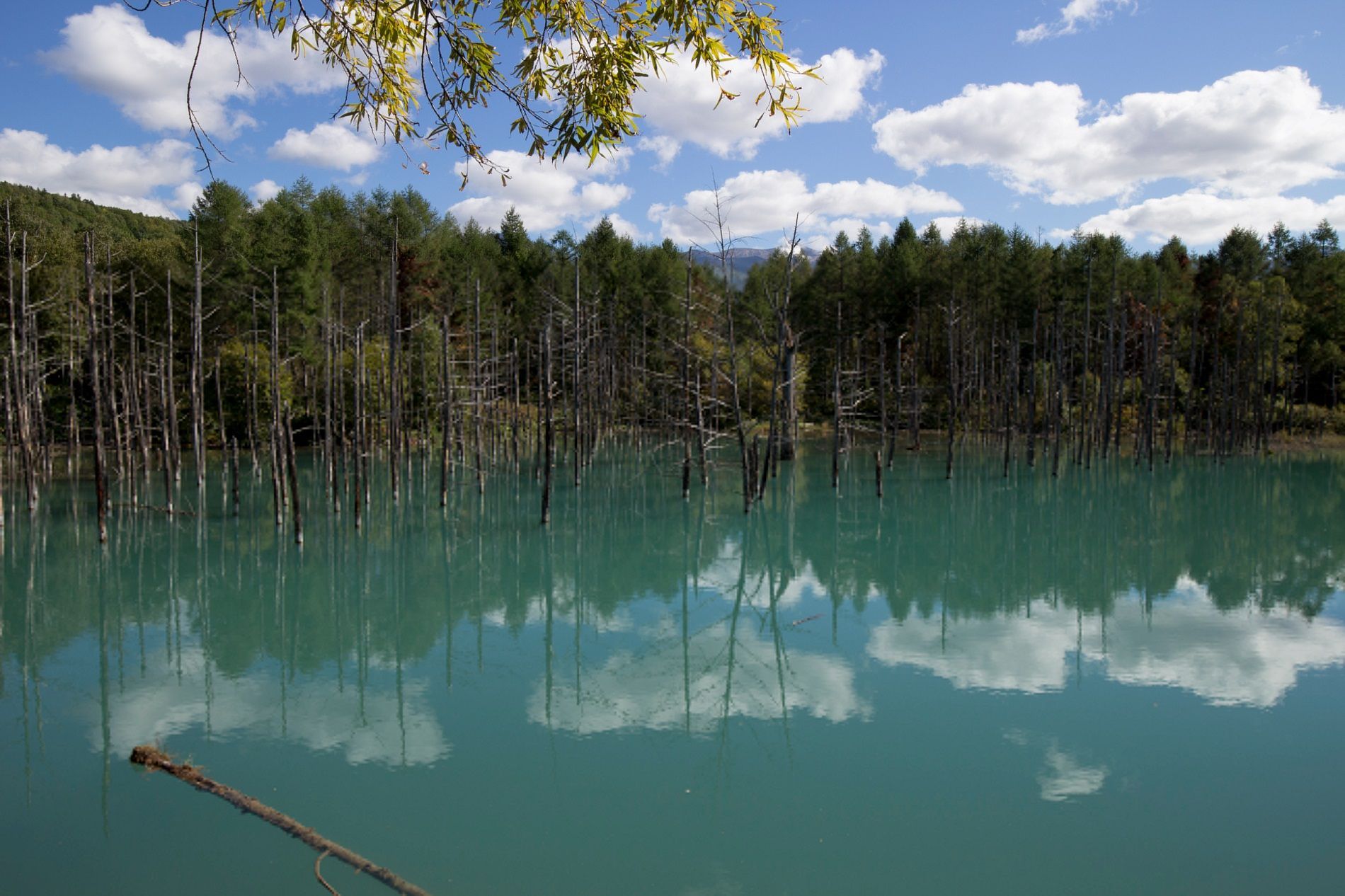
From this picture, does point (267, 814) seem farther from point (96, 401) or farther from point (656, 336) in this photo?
point (656, 336)

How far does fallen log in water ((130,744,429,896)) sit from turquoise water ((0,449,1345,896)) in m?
0.09

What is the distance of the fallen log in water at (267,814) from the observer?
4.73 meters

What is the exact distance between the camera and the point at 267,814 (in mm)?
5422

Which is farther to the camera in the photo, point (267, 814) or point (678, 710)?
point (678, 710)

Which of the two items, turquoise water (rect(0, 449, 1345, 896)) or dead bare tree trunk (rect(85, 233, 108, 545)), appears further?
dead bare tree trunk (rect(85, 233, 108, 545))

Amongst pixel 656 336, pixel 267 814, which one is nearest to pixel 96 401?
pixel 267 814

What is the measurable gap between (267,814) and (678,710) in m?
3.17

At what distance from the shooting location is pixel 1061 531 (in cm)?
1598

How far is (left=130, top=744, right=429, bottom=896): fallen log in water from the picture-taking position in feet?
15.5

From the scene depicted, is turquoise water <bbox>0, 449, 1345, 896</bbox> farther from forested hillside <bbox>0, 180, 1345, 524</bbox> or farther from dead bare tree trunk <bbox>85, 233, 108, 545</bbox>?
forested hillside <bbox>0, 180, 1345, 524</bbox>

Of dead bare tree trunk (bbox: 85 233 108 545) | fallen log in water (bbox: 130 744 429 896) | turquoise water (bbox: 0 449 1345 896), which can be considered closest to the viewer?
fallen log in water (bbox: 130 744 429 896)

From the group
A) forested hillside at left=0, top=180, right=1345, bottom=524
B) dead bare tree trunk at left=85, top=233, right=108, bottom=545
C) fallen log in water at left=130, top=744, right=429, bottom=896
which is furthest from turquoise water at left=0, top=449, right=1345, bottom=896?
forested hillside at left=0, top=180, right=1345, bottom=524

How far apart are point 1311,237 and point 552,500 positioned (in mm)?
37743

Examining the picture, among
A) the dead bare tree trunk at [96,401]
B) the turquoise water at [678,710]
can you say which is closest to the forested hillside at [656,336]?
the dead bare tree trunk at [96,401]
